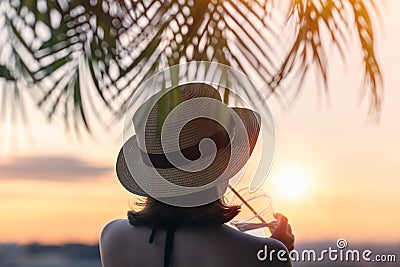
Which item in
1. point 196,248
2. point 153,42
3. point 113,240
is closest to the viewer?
point 153,42

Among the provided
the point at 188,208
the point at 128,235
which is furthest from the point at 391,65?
the point at 128,235

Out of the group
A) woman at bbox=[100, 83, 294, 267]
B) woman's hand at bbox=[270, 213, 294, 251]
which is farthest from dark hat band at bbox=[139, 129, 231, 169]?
woman's hand at bbox=[270, 213, 294, 251]

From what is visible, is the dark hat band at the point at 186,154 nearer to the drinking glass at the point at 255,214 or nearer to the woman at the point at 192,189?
the woman at the point at 192,189

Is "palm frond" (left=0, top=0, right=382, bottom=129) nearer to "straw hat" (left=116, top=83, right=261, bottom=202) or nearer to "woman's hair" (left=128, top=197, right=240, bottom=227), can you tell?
"straw hat" (left=116, top=83, right=261, bottom=202)

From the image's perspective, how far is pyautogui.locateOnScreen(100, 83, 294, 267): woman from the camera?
1.14m

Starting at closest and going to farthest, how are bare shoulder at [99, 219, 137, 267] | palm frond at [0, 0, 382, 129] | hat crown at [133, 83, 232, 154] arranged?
palm frond at [0, 0, 382, 129] < hat crown at [133, 83, 232, 154] < bare shoulder at [99, 219, 137, 267]

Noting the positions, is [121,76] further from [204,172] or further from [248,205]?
[248,205]

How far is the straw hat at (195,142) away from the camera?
1.16 metres

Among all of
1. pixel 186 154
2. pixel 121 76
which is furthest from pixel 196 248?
pixel 121 76

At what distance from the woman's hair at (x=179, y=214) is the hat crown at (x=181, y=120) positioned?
0.11m

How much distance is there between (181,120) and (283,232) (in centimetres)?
34

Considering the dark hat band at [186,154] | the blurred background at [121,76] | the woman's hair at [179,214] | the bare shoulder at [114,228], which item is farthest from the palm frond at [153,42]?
the bare shoulder at [114,228]

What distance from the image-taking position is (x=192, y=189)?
1202mm

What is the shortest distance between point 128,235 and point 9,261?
30 centimetres
